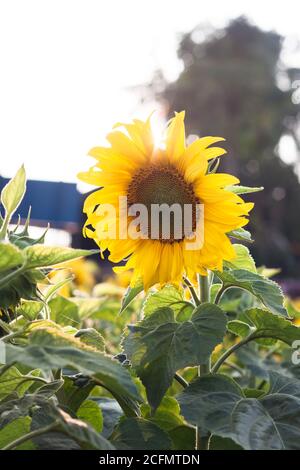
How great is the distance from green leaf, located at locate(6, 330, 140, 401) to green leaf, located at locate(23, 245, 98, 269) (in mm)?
74

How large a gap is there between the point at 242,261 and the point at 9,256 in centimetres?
37

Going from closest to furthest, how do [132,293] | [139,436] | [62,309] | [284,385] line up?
[139,436], [284,385], [132,293], [62,309]

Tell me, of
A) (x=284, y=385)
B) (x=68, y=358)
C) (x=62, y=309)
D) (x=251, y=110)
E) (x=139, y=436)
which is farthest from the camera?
(x=251, y=110)

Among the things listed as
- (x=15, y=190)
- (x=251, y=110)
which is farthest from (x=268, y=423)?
(x=251, y=110)

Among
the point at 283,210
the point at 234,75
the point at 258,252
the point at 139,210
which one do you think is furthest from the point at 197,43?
the point at 139,210

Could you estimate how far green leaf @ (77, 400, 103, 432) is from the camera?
839 millimetres

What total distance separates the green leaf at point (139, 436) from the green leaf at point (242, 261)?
0.26m

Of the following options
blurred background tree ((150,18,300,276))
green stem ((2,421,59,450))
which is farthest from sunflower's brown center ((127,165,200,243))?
blurred background tree ((150,18,300,276))

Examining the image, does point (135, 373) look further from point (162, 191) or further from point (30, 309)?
point (162, 191)

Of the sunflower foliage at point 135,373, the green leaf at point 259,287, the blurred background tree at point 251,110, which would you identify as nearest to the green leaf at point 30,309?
the sunflower foliage at point 135,373

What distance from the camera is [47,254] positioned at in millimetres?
695

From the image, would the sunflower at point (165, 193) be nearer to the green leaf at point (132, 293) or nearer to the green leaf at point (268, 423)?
the green leaf at point (132, 293)

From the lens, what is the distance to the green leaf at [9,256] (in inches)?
25.6
